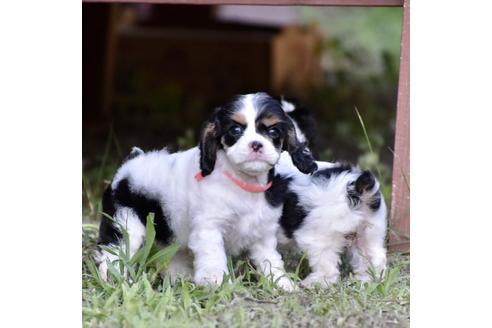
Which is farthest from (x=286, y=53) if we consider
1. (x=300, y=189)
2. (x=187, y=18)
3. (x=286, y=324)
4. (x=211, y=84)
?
(x=286, y=324)

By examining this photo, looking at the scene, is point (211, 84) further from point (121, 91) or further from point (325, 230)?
point (325, 230)

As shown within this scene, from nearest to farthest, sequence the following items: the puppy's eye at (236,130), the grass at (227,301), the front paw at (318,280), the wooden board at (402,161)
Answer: the grass at (227,301) < the puppy's eye at (236,130) < the front paw at (318,280) < the wooden board at (402,161)

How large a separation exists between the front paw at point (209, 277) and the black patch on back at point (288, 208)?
20.8 inches

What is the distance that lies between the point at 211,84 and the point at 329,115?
76.9 inches

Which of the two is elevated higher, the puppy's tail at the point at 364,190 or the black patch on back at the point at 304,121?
the black patch on back at the point at 304,121

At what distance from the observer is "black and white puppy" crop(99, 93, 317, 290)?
4.66 m

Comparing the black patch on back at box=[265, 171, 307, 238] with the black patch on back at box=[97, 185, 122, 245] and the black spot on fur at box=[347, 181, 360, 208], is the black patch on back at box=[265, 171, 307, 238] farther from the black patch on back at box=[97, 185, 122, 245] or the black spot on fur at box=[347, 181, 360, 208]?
the black patch on back at box=[97, 185, 122, 245]

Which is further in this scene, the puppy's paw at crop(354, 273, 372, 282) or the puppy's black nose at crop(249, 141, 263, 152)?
the puppy's paw at crop(354, 273, 372, 282)

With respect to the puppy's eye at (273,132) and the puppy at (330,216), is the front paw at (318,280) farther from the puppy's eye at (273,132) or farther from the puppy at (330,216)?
the puppy's eye at (273,132)

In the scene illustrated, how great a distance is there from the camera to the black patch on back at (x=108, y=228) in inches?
201

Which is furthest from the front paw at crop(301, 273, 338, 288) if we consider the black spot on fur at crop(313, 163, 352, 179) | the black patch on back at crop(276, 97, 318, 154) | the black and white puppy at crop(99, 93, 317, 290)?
the black patch on back at crop(276, 97, 318, 154)

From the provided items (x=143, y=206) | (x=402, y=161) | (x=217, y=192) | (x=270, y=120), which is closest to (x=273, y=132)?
(x=270, y=120)

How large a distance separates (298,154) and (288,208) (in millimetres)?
368

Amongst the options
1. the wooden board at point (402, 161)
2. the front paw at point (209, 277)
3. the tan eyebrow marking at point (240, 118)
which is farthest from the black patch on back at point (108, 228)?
the wooden board at point (402, 161)
